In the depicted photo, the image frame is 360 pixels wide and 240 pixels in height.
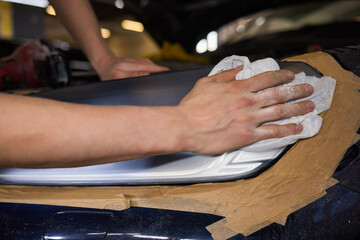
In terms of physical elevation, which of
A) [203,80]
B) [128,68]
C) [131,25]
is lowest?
[203,80]

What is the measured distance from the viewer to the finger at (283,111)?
1.75 ft

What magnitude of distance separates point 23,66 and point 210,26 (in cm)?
456

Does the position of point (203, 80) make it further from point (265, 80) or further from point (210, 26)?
point (210, 26)

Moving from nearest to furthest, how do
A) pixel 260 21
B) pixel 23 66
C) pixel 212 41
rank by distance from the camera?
pixel 23 66 → pixel 260 21 → pixel 212 41

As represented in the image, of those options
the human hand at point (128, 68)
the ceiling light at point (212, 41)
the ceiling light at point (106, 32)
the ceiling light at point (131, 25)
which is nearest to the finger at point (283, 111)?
the human hand at point (128, 68)

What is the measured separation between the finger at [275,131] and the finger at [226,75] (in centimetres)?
10

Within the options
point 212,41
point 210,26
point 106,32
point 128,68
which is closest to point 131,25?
point 106,32

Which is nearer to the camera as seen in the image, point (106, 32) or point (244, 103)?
point (244, 103)

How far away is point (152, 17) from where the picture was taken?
227 inches

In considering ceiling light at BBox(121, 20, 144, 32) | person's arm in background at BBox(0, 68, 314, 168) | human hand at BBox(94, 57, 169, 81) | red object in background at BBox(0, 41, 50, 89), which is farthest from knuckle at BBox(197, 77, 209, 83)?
ceiling light at BBox(121, 20, 144, 32)

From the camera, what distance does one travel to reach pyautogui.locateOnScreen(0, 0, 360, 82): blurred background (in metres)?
1.91

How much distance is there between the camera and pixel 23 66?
1271mm

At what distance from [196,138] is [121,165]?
0.54 feet

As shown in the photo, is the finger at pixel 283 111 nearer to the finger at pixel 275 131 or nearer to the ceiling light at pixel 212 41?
the finger at pixel 275 131
